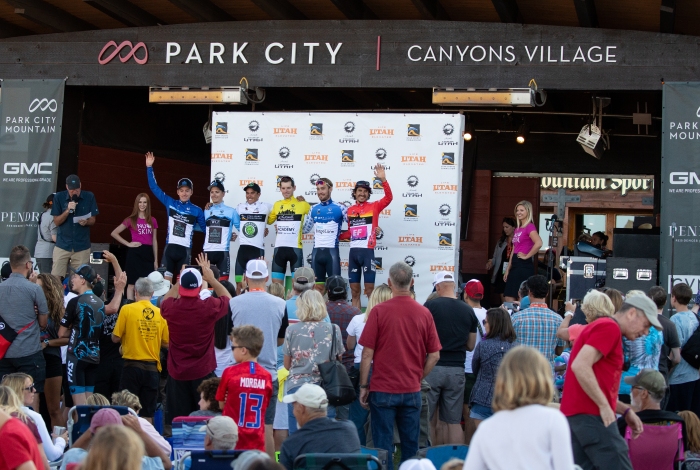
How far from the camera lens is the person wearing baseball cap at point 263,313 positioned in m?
7.07

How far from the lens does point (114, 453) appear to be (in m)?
3.40

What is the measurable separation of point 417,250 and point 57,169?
17.1 feet

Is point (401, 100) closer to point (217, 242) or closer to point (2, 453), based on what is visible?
point (217, 242)

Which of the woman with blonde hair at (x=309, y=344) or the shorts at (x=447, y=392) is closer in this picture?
the woman with blonde hair at (x=309, y=344)

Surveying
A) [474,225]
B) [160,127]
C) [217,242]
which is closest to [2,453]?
[217,242]

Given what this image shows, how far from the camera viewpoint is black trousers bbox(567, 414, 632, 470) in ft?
16.2

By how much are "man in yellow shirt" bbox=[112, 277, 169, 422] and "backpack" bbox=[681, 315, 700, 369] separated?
4.56 m

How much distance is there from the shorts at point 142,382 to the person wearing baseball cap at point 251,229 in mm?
4565

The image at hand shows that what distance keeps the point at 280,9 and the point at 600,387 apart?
28.5ft

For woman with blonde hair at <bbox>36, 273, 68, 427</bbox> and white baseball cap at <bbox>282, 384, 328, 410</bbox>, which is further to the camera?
woman with blonde hair at <bbox>36, 273, 68, 427</bbox>

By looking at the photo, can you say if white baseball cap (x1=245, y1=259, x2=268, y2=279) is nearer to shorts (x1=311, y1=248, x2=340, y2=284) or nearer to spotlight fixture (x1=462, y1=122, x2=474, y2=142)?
shorts (x1=311, y1=248, x2=340, y2=284)

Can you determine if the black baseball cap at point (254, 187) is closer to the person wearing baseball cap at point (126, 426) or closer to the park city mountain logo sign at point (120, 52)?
the park city mountain logo sign at point (120, 52)

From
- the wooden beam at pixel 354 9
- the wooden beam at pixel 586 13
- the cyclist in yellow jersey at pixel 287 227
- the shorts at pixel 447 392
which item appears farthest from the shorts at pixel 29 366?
the wooden beam at pixel 586 13

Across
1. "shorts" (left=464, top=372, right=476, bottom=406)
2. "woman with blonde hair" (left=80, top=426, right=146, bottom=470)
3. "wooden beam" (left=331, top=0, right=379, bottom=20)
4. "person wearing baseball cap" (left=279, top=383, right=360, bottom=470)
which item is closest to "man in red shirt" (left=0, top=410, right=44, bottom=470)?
"woman with blonde hair" (left=80, top=426, right=146, bottom=470)
